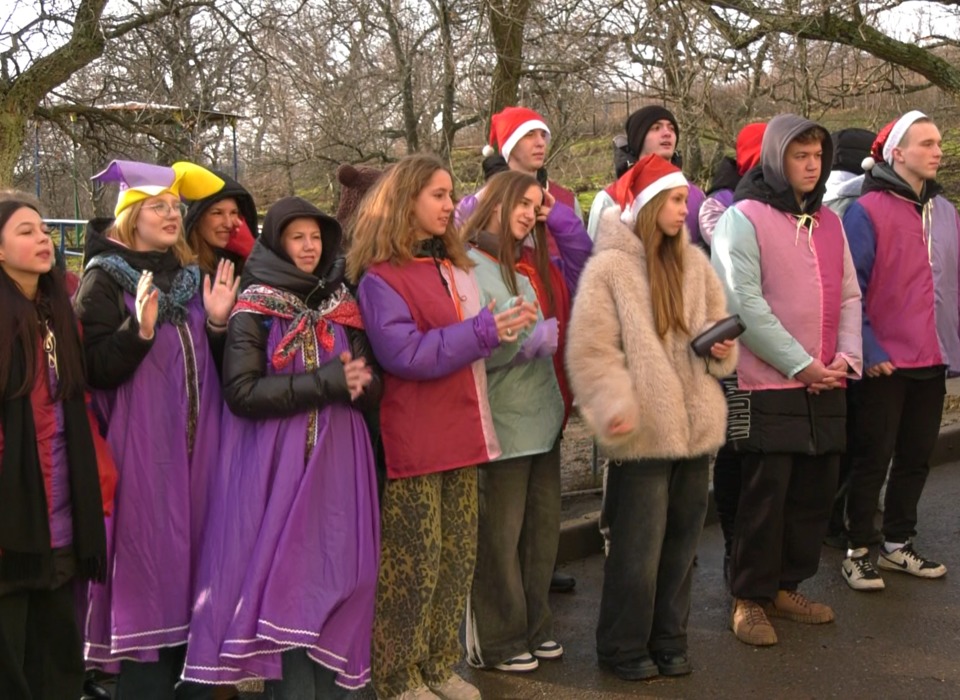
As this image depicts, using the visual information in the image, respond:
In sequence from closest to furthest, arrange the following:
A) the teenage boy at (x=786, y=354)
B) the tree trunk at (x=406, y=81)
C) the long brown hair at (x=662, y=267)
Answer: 1. the long brown hair at (x=662, y=267)
2. the teenage boy at (x=786, y=354)
3. the tree trunk at (x=406, y=81)

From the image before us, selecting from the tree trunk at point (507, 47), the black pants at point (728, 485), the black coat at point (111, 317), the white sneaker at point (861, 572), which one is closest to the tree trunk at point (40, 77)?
the tree trunk at point (507, 47)

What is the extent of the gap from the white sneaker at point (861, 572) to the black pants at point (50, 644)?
133 inches

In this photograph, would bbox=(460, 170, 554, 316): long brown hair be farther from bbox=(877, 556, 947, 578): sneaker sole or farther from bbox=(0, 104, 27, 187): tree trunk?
bbox=(0, 104, 27, 187): tree trunk

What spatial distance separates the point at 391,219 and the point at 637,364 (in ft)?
3.36

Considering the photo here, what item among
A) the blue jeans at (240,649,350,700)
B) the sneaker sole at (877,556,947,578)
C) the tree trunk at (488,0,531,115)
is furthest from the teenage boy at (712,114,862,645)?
the tree trunk at (488,0,531,115)

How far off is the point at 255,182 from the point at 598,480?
4935 mm

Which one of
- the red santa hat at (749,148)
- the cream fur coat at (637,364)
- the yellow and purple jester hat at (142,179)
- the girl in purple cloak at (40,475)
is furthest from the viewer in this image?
the red santa hat at (749,148)

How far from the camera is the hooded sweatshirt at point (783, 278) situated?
167 inches

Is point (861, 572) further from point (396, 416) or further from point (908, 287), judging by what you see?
point (396, 416)

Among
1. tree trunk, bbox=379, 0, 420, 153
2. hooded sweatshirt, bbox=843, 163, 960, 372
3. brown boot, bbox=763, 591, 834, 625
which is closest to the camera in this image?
brown boot, bbox=763, 591, 834, 625

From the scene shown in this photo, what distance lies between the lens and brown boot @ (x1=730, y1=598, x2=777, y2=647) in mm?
4316

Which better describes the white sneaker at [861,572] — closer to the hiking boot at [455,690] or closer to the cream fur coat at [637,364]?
the cream fur coat at [637,364]

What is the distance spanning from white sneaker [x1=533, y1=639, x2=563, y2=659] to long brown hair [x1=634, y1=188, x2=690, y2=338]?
1323mm

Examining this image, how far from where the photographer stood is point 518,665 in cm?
405
